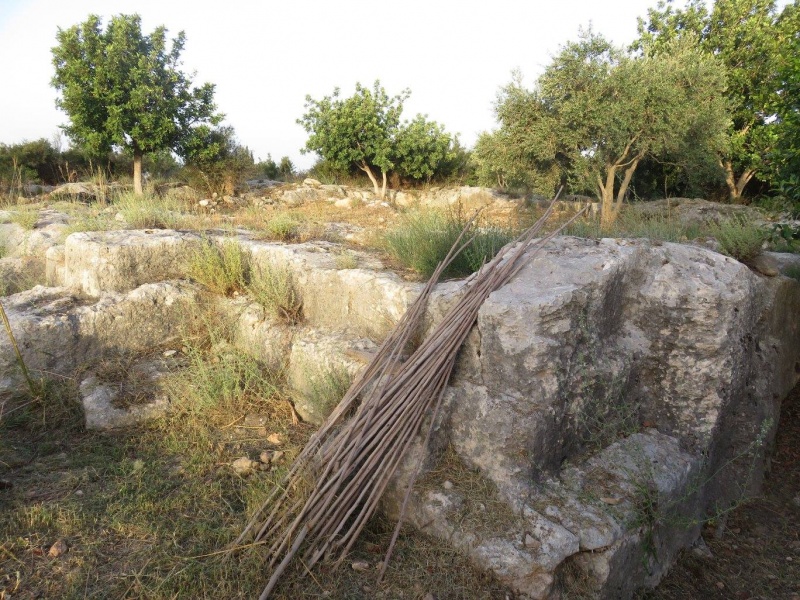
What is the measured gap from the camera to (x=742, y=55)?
16.1 metres

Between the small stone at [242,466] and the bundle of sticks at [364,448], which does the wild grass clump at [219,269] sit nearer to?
the small stone at [242,466]

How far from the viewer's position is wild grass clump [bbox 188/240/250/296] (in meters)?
4.61

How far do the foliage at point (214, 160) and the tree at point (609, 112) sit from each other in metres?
7.74

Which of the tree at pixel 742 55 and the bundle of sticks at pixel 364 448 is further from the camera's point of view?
the tree at pixel 742 55

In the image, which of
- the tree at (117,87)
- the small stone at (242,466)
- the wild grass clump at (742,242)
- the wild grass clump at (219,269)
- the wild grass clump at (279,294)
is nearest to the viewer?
the small stone at (242,466)

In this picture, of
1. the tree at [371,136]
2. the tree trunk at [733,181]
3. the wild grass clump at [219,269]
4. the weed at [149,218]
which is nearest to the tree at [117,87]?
the tree at [371,136]

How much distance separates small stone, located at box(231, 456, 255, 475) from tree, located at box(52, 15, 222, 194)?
1228 centimetres

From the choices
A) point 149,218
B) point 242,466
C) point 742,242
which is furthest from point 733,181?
point 242,466

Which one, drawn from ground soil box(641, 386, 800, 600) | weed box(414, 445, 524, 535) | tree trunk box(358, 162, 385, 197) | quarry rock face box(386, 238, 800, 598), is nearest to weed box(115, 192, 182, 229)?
quarry rock face box(386, 238, 800, 598)

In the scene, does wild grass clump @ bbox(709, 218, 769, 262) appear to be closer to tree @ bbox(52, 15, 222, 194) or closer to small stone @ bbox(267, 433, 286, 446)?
small stone @ bbox(267, 433, 286, 446)

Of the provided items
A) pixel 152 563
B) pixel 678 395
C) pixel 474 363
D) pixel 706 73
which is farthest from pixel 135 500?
pixel 706 73

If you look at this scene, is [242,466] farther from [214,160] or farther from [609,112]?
[214,160]

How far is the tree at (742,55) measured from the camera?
1513cm

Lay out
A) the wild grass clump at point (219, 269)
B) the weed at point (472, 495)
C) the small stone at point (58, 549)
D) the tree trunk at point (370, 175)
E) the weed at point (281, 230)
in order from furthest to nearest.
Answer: the tree trunk at point (370, 175)
the weed at point (281, 230)
the wild grass clump at point (219, 269)
the weed at point (472, 495)
the small stone at point (58, 549)
